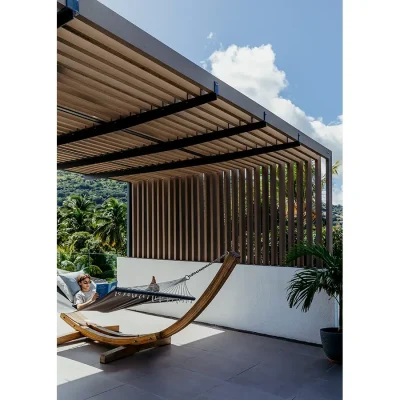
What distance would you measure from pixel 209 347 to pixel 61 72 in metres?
3.81

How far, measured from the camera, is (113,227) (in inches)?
766

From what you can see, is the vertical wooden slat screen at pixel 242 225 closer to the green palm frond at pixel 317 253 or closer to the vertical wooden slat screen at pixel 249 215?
the vertical wooden slat screen at pixel 249 215

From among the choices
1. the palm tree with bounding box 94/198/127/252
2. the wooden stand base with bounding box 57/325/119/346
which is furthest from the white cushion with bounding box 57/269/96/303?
the palm tree with bounding box 94/198/127/252

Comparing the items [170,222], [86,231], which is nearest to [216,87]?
[170,222]

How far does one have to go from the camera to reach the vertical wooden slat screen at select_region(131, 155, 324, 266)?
20.4 ft

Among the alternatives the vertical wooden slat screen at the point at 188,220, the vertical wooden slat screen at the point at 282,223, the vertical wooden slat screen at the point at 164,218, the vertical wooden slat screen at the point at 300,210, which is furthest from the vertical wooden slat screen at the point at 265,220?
the vertical wooden slat screen at the point at 164,218

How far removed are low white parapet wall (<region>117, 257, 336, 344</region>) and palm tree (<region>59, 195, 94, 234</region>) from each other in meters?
16.1

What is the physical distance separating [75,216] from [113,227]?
4.05 meters

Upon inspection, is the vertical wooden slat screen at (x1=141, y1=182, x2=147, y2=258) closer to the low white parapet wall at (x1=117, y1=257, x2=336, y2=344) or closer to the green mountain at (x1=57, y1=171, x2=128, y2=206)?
the low white parapet wall at (x1=117, y1=257, x2=336, y2=344)

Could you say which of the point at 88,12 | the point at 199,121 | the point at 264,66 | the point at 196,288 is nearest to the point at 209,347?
the point at 196,288
